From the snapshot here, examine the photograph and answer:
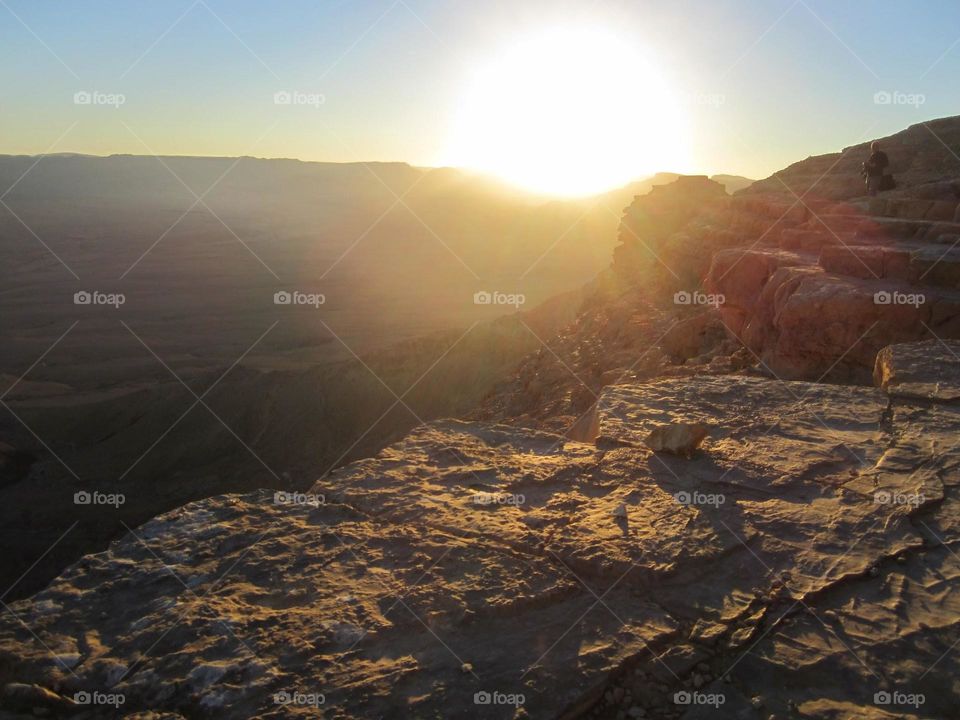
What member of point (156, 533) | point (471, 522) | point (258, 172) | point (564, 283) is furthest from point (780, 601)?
point (258, 172)

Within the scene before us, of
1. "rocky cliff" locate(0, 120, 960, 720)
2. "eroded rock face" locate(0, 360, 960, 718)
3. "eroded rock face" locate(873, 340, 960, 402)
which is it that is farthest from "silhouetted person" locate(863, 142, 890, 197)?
"eroded rock face" locate(0, 360, 960, 718)

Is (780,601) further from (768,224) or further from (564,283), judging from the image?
(564,283)

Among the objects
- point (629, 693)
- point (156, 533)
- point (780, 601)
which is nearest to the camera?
point (629, 693)

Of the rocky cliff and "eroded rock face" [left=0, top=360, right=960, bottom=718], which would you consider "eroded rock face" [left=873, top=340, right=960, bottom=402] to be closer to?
the rocky cliff

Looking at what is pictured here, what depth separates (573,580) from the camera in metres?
2.88

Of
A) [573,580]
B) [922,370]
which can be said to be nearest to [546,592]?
[573,580]

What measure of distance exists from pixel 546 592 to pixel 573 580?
152mm

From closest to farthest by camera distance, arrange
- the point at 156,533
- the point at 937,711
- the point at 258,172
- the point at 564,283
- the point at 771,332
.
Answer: the point at 937,711 < the point at 156,533 < the point at 771,332 < the point at 564,283 < the point at 258,172

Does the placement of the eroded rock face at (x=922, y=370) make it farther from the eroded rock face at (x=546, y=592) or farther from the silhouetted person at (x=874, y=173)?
the silhouetted person at (x=874, y=173)

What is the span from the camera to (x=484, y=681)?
7.67ft

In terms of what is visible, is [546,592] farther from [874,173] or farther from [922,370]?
[874,173]

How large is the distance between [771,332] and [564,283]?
124 feet

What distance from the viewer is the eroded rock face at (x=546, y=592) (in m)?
2.33

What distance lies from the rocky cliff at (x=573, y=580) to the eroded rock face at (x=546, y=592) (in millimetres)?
11
